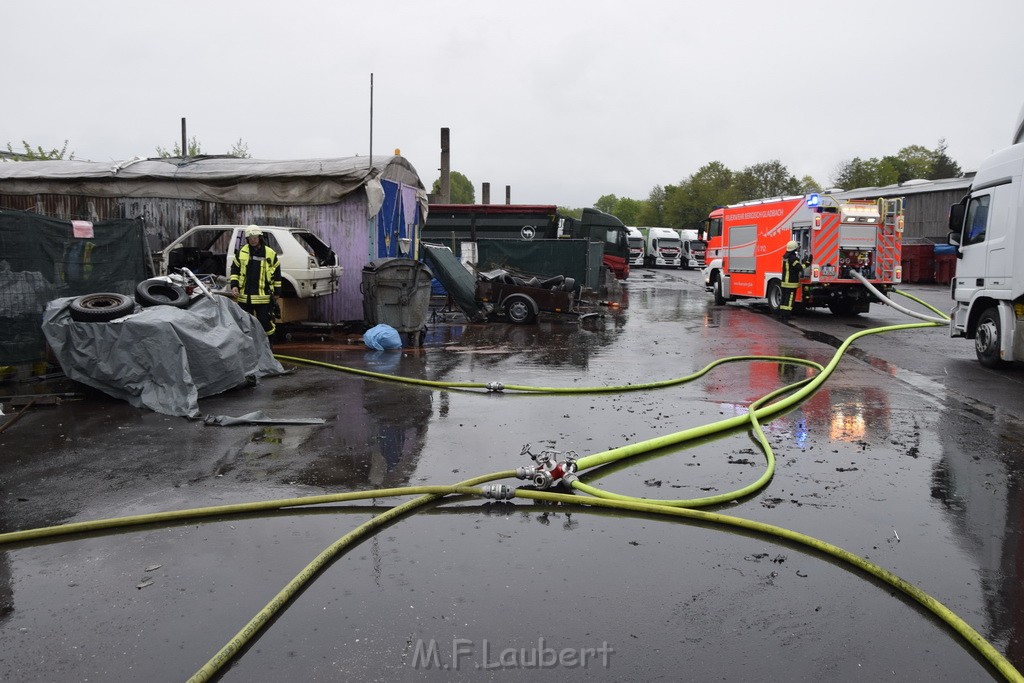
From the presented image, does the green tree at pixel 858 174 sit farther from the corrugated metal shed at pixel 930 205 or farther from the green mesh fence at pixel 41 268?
the green mesh fence at pixel 41 268

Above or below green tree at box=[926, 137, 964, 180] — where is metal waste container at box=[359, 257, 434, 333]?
below

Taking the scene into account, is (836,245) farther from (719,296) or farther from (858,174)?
(858,174)

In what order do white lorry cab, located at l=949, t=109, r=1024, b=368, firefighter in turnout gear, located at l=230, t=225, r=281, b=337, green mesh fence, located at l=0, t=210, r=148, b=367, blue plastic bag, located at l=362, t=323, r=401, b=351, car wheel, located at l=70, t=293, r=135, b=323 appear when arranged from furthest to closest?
blue plastic bag, located at l=362, t=323, r=401, b=351, firefighter in turnout gear, located at l=230, t=225, r=281, b=337, white lorry cab, located at l=949, t=109, r=1024, b=368, green mesh fence, located at l=0, t=210, r=148, b=367, car wheel, located at l=70, t=293, r=135, b=323

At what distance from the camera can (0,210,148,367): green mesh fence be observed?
334 inches

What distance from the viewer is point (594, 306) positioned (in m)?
20.7

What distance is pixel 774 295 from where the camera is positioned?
19484mm

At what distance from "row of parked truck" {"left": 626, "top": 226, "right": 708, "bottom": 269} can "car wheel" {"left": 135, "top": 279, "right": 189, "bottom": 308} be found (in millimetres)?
39580

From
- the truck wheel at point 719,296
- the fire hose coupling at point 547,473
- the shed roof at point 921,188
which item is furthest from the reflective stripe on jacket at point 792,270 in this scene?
the shed roof at point 921,188

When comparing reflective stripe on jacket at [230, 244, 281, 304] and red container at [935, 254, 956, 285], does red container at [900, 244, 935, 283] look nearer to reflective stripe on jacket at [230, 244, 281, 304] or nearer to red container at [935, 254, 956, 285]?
red container at [935, 254, 956, 285]

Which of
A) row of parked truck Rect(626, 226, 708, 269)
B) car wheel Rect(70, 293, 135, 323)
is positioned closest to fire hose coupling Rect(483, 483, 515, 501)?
car wheel Rect(70, 293, 135, 323)

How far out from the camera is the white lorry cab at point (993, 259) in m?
9.95

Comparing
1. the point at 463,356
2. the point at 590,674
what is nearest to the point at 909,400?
the point at 463,356

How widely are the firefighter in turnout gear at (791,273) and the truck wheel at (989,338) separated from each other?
22.2ft

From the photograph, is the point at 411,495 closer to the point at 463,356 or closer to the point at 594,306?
the point at 463,356
